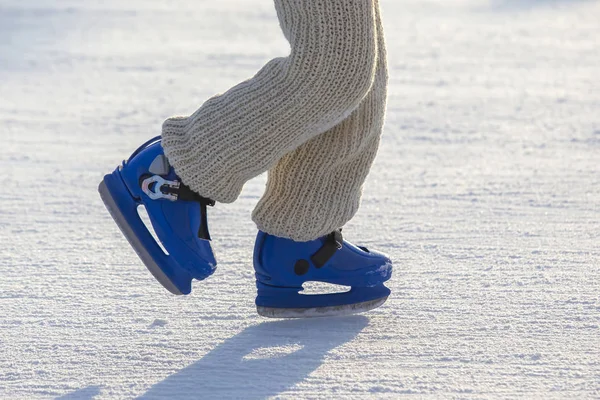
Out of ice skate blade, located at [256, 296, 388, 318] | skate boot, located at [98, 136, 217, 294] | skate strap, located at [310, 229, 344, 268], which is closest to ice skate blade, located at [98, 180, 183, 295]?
skate boot, located at [98, 136, 217, 294]

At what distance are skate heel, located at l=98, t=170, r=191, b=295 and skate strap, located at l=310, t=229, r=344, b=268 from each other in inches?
12.2

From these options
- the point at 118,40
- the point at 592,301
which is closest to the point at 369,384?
the point at 592,301

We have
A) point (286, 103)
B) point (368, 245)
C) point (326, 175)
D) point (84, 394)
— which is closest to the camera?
point (84, 394)

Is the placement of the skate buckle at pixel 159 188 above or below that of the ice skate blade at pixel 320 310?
above

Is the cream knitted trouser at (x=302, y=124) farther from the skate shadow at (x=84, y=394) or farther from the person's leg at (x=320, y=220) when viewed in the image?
the skate shadow at (x=84, y=394)

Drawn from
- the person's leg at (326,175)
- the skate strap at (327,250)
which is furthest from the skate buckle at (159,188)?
the skate strap at (327,250)

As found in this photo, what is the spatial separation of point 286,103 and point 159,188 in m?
0.31

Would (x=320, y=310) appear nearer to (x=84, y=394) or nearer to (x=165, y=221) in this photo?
(x=165, y=221)

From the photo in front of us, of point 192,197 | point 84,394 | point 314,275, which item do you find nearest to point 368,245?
point 314,275

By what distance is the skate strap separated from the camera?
2.55 metres

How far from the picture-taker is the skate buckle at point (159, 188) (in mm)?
2367

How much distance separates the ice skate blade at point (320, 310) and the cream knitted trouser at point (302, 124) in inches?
6.4

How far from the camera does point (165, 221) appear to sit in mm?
2369

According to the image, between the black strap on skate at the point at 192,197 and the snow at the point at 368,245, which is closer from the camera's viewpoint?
the snow at the point at 368,245
